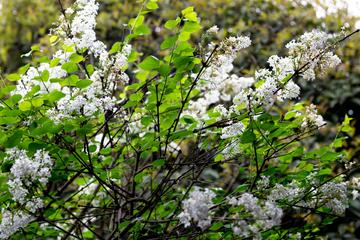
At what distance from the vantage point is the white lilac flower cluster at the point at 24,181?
123cm

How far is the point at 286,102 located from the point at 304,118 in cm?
253

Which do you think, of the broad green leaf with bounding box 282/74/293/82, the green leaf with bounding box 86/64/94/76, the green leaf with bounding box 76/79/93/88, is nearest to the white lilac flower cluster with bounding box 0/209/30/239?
the green leaf with bounding box 76/79/93/88

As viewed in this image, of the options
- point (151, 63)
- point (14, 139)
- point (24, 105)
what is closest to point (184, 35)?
point (151, 63)

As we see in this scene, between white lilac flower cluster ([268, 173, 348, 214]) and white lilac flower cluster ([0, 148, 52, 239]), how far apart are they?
3.33 feet

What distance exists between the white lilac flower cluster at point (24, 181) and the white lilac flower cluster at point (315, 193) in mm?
1014

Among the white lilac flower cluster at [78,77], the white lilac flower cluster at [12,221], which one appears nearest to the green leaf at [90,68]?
the white lilac flower cluster at [78,77]

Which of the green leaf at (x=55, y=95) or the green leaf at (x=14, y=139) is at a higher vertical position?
the green leaf at (x=55, y=95)

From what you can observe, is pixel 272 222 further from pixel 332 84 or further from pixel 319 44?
pixel 332 84

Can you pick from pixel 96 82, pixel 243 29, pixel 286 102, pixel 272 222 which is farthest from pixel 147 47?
pixel 272 222

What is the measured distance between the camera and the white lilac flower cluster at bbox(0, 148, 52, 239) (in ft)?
4.03

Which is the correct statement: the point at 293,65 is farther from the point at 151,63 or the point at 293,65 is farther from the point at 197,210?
the point at 197,210

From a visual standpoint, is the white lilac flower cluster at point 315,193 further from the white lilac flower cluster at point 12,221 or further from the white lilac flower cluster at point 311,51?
the white lilac flower cluster at point 12,221

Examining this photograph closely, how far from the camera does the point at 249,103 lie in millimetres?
1260

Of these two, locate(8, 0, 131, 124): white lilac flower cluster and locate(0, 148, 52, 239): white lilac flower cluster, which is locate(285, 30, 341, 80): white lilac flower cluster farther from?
locate(0, 148, 52, 239): white lilac flower cluster
